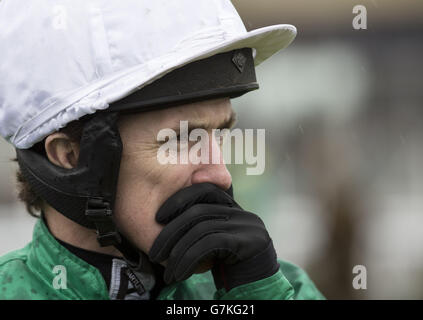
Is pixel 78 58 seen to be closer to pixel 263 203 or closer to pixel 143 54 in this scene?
pixel 143 54

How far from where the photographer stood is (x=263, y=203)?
667cm

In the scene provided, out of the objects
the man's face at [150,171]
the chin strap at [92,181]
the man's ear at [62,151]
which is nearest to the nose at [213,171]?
the man's face at [150,171]

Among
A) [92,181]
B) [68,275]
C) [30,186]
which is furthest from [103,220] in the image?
[30,186]

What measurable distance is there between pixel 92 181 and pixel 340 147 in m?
→ 4.91

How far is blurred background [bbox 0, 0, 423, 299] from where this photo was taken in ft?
20.9

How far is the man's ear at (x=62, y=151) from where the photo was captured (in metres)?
2.38

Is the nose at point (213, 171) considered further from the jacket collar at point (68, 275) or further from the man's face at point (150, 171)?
the jacket collar at point (68, 275)

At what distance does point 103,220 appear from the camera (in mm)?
2312

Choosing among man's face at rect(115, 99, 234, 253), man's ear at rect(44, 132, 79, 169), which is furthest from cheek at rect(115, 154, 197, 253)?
man's ear at rect(44, 132, 79, 169)

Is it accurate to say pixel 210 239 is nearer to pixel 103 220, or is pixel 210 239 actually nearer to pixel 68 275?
pixel 103 220

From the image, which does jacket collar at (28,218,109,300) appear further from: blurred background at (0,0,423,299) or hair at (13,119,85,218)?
blurred background at (0,0,423,299)

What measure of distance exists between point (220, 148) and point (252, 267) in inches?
19.2

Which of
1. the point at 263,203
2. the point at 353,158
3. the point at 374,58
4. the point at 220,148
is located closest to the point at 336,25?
the point at 374,58

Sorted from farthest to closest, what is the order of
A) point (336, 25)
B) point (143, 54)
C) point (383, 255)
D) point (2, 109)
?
point (336, 25) → point (383, 255) → point (2, 109) → point (143, 54)
